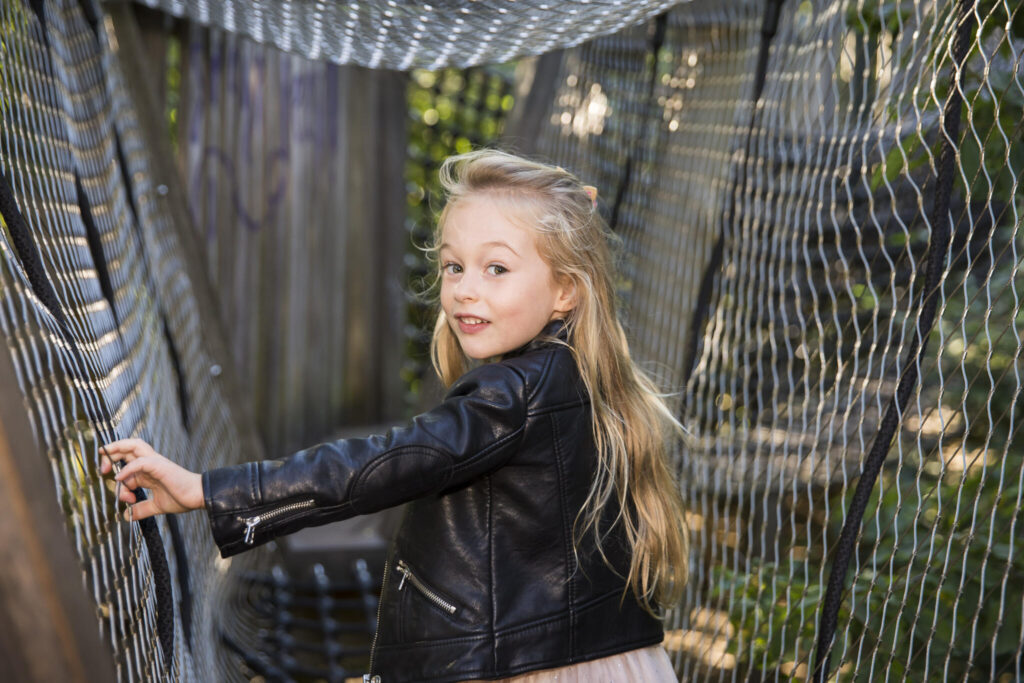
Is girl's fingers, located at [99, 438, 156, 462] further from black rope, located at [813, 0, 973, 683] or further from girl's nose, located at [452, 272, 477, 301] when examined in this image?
black rope, located at [813, 0, 973, 683]

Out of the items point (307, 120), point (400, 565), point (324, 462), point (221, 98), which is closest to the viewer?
point (324, 462)

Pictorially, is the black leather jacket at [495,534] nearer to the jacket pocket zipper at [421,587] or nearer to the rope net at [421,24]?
the jacket pocket zipper at [421,587]

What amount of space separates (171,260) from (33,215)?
4.04 ft

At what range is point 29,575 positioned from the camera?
27.4 inches

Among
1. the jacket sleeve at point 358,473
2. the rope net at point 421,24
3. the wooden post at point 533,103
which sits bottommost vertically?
the jacket sleeve at point 358,473

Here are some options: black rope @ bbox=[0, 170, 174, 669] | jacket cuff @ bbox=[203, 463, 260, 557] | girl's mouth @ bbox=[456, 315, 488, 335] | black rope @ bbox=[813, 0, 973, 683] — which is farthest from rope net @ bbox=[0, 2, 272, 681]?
black rope @ bbox=[813, 0, 973, 683]

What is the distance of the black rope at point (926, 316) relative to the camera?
1483mm

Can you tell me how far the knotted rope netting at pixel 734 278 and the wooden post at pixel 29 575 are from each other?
233 mm

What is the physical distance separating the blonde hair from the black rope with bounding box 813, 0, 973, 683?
245mm

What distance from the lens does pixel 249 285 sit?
326 centimetres

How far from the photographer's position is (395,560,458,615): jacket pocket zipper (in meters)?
1.38

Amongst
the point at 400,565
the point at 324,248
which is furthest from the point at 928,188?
the point at 324,248

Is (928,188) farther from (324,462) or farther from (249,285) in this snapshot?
(249,285)

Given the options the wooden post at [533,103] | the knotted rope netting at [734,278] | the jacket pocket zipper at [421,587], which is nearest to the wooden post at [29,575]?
the knotted rope netting at [734,278]
